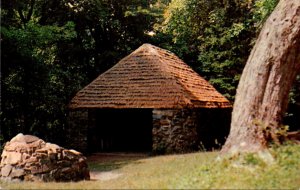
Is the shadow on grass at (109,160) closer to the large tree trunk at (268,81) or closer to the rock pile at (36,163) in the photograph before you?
the rock pile at (36,163)

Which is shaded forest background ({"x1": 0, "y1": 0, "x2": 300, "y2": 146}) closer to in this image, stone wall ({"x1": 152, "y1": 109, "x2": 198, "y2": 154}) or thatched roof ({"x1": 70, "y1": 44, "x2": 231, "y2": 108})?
thatched roof ({"x1": 70, "y1": 44, "x2": 231, "y2": 108})

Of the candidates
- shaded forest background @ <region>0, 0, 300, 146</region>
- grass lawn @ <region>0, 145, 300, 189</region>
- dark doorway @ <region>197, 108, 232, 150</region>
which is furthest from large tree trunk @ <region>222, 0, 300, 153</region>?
shaded forest background @ <region>0, 0, 300, 146</region>

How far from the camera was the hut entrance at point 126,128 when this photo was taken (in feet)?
59.6

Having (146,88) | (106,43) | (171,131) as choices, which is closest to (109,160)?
(171,131)

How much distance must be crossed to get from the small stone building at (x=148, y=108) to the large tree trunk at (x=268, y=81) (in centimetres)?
530

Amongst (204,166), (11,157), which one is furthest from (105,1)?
(204,166)

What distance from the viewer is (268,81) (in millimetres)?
9258

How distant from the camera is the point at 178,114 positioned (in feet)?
48.0

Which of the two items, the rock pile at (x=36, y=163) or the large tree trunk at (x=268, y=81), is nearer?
the large tree trunk at (x=268, y=81)

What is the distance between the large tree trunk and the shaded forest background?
7.09m

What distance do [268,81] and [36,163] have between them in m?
5.38

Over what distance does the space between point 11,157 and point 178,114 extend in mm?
6360

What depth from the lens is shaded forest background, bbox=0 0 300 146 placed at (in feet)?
54.9

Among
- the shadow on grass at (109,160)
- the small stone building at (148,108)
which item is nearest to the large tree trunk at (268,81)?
the shadow on grass at (109,160)
